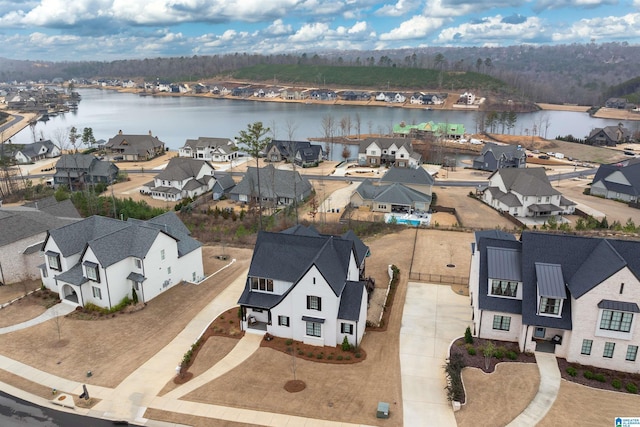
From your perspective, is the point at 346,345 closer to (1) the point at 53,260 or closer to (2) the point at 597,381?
(2) the point at 597,381

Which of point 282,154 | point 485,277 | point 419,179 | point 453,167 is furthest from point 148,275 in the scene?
point 453,167

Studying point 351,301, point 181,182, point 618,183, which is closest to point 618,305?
point 351,301

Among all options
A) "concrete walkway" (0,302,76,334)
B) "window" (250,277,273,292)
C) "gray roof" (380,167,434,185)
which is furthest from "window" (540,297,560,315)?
"gray roof" (380,167,434,185)

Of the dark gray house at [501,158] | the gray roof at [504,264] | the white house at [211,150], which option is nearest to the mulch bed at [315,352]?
the gray roof at [504,264]

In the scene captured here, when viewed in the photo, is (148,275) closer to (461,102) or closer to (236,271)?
(236,271)

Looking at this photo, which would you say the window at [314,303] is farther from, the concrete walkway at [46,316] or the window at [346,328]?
the concrete walkway at [46,316]

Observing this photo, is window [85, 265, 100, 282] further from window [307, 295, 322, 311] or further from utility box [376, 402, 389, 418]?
utility box [376, 402, 389, 418]

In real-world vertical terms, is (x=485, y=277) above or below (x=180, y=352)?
above
